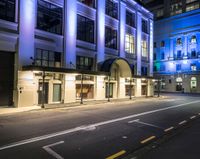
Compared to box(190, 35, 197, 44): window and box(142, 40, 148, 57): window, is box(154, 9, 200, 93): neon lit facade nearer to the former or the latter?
box(190, 35, 197, 44): window

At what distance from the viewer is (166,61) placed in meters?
62.3

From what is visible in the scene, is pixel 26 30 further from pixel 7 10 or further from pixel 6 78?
pixel 6 78

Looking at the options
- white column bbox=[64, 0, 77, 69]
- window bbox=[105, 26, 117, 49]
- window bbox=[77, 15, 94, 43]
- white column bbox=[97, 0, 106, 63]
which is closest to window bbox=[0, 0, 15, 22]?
white column bbox=[64, 0, 77, 69]

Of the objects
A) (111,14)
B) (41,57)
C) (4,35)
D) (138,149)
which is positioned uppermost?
(111,14)

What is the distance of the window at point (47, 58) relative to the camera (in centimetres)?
2136

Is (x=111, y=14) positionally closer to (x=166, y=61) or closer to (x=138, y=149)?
(x=138, y=149)

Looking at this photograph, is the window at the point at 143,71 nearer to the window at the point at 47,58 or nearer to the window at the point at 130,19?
the window at the point at 130,19

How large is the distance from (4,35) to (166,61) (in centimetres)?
5205

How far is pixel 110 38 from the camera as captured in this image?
31.2 metres

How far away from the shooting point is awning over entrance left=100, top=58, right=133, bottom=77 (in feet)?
89.5

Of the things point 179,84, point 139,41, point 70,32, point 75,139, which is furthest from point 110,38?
point 179,84

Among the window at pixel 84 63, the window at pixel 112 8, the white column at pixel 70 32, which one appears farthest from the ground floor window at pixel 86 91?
the window at pixel 112 8

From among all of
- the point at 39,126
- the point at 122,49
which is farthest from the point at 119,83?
the point at 39,126

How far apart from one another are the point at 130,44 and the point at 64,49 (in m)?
15.3
